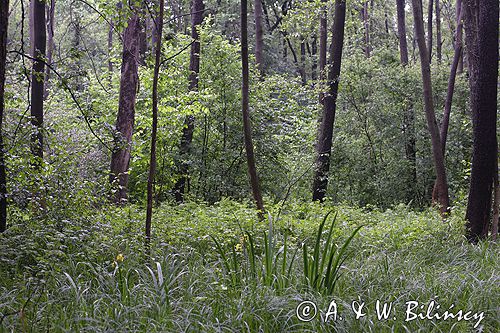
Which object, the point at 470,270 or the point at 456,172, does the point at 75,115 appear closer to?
the point at 456,172

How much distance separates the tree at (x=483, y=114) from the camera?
848 cm

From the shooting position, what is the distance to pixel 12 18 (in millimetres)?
40781

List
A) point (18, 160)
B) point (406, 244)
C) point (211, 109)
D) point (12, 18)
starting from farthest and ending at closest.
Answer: point (12, 18)
point (211, 109)
point (406, 244)
point (18, 160)

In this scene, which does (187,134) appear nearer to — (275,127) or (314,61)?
(275,127)

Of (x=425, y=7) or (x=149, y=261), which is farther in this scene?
(x=425, y=7)

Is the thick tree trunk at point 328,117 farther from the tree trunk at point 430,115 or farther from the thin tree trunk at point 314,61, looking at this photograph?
the thin tree trunk at point 314,61

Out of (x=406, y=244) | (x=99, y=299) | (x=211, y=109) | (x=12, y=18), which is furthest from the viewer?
(x=12, y=18)

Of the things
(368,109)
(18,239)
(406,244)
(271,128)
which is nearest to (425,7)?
(368,109)

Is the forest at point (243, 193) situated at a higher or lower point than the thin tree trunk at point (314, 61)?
lower

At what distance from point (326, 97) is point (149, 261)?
412 inches

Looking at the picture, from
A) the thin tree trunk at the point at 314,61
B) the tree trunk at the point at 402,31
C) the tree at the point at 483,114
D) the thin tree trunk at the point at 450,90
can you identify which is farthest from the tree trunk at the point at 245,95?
the thin tree trunk at the point at 314,61

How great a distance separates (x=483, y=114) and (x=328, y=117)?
287 inches

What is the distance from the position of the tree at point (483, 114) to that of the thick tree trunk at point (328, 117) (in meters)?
6.73

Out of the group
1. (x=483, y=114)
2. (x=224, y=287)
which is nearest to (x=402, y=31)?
(x=483, y=114)
